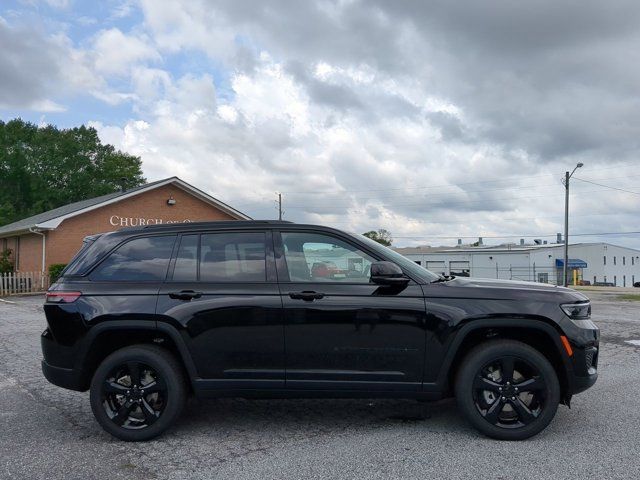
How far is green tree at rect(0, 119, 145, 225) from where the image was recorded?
51.8m

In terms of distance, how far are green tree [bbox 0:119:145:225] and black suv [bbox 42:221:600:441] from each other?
48550 millimetres

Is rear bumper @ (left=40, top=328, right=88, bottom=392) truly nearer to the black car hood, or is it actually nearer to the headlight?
the black car hood

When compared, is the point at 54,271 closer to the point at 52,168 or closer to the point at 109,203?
the point at 109,203

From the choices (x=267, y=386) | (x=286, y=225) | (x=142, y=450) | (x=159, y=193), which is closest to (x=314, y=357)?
(x=267, y=386)

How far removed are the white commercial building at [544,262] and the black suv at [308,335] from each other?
48404 mm

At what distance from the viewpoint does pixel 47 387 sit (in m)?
6.31

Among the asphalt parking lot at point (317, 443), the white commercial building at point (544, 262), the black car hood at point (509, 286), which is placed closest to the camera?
the asphalt parking lot at point (317, 443)

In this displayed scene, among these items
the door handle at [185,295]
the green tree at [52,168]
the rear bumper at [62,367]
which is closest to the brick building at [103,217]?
the rear bumper at [62,367]

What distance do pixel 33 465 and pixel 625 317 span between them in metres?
13.9

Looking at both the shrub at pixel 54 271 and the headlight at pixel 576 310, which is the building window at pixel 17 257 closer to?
the shrub at pixel 54 271

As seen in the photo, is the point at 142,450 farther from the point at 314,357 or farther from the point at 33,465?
the point at 314,357

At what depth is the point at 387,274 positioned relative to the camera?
14.2 feet

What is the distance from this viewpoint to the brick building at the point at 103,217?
23.8 metres

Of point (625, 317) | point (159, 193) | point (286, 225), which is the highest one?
point (159, 193)
